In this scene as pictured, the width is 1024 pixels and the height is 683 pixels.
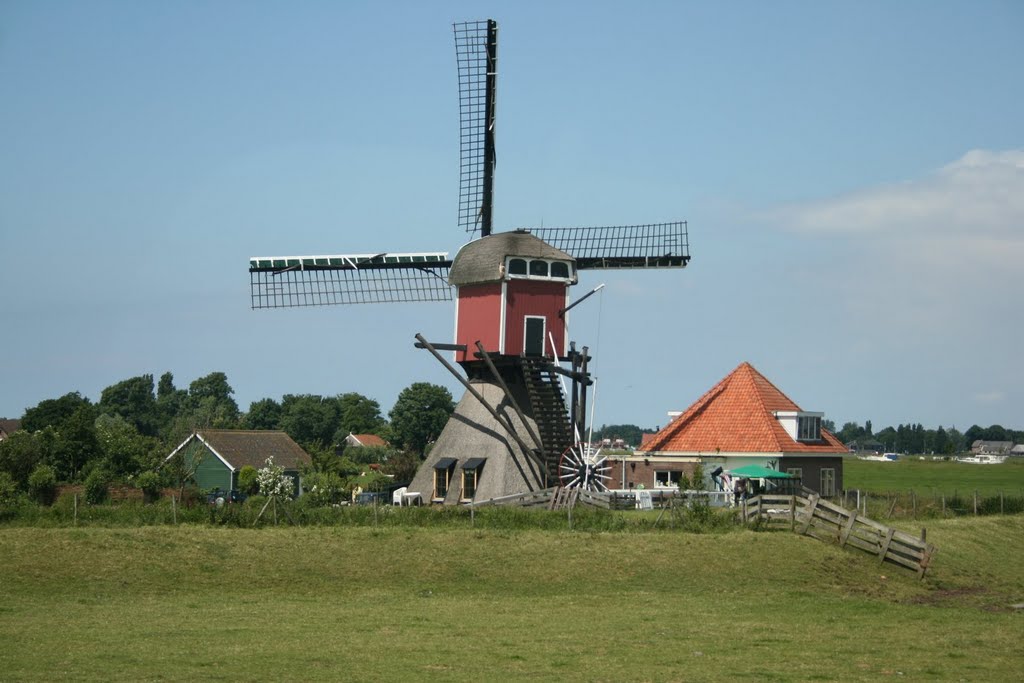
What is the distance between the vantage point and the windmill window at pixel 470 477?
46469mm

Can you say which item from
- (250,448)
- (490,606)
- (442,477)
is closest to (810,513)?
(490,606)

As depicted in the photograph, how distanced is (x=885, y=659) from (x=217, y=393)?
144934mm

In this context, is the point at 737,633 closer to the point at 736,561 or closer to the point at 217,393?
the point at 736,561

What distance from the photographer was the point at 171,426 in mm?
134750

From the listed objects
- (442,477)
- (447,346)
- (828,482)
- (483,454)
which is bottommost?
(442,477)

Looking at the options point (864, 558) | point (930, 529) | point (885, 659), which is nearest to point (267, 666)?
point (885, 659)

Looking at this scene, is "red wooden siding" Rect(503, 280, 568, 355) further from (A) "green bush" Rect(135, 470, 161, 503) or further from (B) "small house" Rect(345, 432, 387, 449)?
(B) "small house" Rect(345, 432, 387, 449)

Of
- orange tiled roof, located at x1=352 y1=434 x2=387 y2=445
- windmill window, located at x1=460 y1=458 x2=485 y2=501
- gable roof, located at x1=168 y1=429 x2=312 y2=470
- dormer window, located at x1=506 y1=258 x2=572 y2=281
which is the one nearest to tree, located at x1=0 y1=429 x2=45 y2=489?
gable roof, located at x1=168 y1=429 x2=312 y2=470

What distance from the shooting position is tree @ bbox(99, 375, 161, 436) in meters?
142

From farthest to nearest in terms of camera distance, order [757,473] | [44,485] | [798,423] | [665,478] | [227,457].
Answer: [227,457], [665,478], [798,423], [44,485], [757,473]

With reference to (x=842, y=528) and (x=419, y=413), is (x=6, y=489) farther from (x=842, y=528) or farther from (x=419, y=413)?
(x=419, y=413)

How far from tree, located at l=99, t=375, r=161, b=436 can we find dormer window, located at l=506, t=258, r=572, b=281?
101909 mm

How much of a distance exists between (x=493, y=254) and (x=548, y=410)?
6.09 metres

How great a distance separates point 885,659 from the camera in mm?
22297
